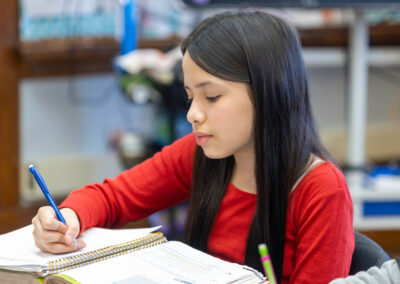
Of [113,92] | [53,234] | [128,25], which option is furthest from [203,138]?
[113,92]

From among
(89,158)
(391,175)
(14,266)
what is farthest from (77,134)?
(14,266)

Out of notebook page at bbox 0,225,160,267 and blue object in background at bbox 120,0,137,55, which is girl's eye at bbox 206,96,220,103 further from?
blue object in background at bbox 120,0,137,55

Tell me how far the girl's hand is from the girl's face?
25cm

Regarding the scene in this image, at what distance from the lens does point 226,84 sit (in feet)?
3.05

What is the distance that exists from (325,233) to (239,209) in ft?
0.70

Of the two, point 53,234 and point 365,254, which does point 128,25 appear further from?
point 365,254

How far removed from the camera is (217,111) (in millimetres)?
935

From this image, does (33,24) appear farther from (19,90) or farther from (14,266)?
(14,266)

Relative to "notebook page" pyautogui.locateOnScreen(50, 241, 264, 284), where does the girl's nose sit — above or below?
above

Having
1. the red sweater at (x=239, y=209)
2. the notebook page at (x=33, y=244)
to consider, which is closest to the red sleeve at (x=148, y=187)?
the red sweater at (x=239, y=209)

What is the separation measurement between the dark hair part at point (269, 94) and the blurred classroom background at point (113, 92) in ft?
3.89

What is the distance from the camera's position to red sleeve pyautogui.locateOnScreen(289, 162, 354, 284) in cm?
88

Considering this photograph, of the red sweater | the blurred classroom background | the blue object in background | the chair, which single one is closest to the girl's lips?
the red sweater

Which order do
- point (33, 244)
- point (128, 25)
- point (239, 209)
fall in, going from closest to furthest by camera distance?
point (33, 244)
point (239, 209)
point (128, 25)
